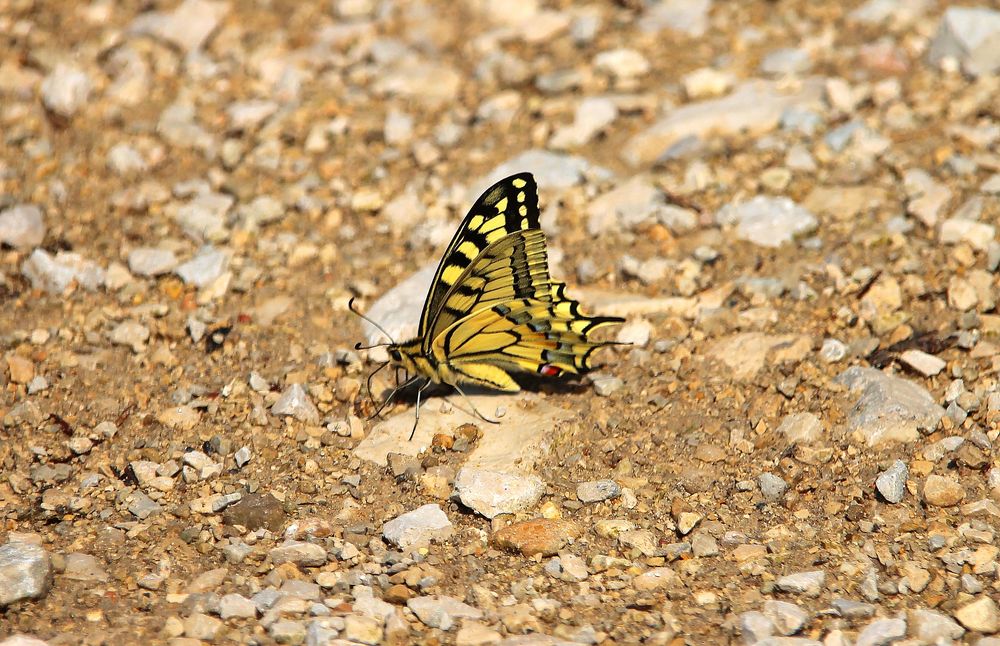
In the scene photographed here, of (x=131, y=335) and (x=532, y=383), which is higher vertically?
(x=131, y=335)

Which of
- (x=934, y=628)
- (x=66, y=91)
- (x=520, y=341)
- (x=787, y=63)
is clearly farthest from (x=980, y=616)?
(x=66, y=91)

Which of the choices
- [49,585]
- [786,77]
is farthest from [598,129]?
[49,585]

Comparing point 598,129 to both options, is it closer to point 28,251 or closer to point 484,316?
point 484,316

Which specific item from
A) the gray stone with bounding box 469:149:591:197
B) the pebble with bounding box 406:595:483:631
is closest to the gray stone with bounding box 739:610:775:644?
the pebble with bounding box 406:595:483:631

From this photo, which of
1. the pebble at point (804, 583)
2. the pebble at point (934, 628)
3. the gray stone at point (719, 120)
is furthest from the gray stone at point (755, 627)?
the gray stone at point (719, 120)

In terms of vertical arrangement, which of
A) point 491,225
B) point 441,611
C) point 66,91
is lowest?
point 441,611

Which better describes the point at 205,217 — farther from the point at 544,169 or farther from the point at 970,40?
the point at 970,40
